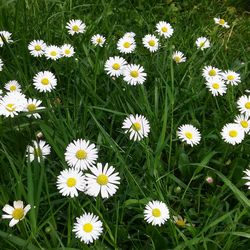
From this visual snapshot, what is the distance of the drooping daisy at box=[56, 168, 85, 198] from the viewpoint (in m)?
1.59

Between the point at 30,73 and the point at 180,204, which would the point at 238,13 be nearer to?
the point at 30,73

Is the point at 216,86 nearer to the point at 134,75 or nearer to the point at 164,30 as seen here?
the point at 134,75

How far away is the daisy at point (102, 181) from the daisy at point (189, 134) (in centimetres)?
42

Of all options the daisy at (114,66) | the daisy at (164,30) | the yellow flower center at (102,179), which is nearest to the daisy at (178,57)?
the daisy at (164,30)

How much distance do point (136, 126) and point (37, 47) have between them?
790mm

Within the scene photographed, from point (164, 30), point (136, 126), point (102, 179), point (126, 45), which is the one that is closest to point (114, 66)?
point (126, 45)

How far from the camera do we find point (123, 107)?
6.51 feet

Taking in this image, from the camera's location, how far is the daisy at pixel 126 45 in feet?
7.73

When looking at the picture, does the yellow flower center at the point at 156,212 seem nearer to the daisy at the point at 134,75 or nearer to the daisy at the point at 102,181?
the daisy at the point at 102,181

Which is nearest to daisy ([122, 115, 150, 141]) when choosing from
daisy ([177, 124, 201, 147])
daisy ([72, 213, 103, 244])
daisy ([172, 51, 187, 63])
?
daisy ([177, 124, 201, 147])

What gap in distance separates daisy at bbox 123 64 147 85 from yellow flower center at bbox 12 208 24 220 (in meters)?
0.84

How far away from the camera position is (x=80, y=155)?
170cm

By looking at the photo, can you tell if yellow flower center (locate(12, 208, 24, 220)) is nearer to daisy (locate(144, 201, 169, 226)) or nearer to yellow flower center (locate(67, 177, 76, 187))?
yellow flower center (locate(67, 177, 76, 187))

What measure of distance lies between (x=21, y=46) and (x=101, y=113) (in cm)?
64
